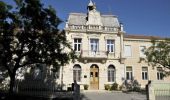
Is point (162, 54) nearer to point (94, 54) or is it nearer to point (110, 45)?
point (110, 45)

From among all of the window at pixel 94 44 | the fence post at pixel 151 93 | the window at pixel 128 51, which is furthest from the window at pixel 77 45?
the fence post at pixel 151 93

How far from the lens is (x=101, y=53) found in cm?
3384

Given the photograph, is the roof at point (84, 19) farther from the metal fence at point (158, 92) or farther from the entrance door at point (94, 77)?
the metal fence at point (158, 92)

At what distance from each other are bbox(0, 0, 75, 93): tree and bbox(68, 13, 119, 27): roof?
1462 centimetres

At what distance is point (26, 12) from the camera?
19.6 m

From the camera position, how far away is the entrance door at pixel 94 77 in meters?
33.5

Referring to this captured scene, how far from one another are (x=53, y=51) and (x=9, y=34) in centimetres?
342

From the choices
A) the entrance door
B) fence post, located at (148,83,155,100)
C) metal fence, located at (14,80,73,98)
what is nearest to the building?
the entrance door

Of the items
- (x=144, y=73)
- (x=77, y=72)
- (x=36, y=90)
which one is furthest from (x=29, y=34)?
(x=144, y=73)

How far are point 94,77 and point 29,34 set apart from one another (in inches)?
620

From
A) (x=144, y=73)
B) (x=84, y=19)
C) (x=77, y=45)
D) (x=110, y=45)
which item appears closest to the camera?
(x=77, y=45)

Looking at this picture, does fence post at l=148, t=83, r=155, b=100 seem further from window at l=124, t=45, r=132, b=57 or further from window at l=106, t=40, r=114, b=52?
window at l=124, t=45, r=132, b=57

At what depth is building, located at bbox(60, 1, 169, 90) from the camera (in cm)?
3344

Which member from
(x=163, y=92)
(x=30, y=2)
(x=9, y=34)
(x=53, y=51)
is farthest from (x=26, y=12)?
(x=163, y=92)
